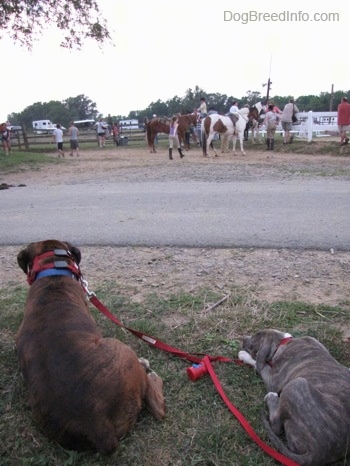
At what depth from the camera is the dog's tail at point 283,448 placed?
224cm

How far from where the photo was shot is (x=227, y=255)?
205 inches

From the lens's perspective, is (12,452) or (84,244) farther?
(84,244)

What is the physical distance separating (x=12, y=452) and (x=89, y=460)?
0.53 m

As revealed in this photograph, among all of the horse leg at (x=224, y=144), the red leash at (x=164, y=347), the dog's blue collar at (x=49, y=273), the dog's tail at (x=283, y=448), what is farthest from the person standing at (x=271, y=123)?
the dog's tail at (x=283, y=448)

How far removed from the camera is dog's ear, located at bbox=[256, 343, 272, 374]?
3021mm

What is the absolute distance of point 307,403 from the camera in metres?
2.31

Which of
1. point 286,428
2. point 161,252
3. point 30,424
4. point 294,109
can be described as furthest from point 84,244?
Answer: point 294,109

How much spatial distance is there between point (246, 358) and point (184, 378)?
0.51 m

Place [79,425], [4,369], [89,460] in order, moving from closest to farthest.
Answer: [79,425] → [89,460] → [4,369]

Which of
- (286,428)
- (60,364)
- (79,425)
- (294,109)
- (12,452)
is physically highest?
(294,109)

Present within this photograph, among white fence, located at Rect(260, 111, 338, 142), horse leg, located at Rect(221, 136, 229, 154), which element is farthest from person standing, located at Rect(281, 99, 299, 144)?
horse leg, located at Rect(221, 136, 229, 154)

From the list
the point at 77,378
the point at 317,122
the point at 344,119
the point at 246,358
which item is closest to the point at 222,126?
the point at 344,119

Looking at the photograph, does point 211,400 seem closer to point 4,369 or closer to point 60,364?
point 60,364

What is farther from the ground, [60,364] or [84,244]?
[60,364]
